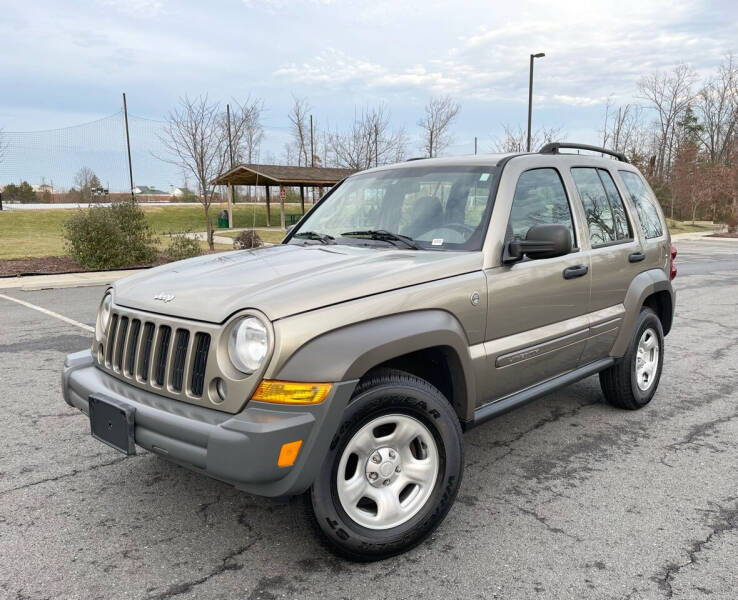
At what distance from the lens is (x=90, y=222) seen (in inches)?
549

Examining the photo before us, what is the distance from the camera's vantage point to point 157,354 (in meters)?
2.66

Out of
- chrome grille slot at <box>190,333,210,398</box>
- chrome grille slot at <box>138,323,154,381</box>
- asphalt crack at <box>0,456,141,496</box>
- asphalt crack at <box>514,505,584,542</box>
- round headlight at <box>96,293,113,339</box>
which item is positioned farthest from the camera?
asphalt crack at <box>0,456,141,496</box>

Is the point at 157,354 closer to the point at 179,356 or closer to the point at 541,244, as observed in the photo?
the point at 179,356

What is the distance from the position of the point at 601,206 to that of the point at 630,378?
126 centimetres

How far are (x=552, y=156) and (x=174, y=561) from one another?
10.1 ft

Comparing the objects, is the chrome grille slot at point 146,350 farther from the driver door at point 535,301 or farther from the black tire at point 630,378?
the black tire at point 630,378

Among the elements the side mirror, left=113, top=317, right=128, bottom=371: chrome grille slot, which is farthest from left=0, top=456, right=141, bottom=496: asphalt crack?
the side mirror

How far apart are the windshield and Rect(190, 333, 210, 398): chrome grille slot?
1306 mm

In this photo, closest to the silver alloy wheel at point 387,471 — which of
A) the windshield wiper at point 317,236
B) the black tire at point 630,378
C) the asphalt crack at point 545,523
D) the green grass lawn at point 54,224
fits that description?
the asphalt crack at point 545,523

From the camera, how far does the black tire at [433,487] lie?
2.47 m

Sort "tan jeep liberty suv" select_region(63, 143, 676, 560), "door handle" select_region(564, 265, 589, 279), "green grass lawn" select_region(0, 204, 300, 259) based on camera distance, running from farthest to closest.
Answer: "green grass lawn" select_region(0, 204, 300, 259) < "door handle" select_region(564, 265, 589, 279) < "tan jeep liberty suv" select_region(63, 143, 676, 560)

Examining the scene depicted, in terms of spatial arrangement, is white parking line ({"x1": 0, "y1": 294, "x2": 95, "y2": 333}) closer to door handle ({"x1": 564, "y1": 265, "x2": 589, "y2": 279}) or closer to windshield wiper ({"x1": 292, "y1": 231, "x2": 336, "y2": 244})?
windshield wiper ({"x1": 292, "y1": 231, "x2": 336, "y2": 244})

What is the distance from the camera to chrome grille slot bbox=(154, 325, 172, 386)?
2629 millimetres

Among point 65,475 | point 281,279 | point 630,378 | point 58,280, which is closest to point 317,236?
point 281,279
